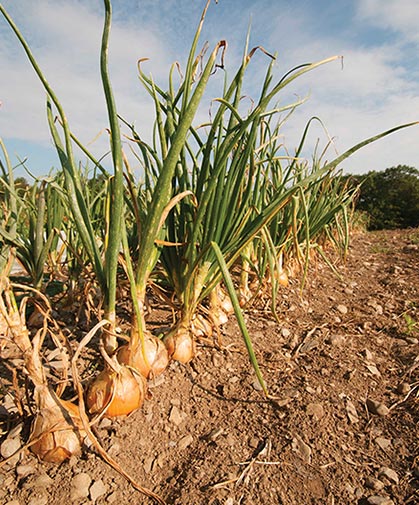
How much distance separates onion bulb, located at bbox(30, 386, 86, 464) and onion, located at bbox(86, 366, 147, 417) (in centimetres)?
7

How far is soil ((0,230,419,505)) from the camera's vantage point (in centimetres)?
69

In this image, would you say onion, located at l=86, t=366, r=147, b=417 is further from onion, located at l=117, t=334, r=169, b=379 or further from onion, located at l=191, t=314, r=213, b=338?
onion, located at l=191, t=314, r=213, b=338

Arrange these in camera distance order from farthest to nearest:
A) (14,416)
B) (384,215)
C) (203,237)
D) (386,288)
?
(384,215), (386,288), (203,237), (14,416)

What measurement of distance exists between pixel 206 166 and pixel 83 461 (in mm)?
848

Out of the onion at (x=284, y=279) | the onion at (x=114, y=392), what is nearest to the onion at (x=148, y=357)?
the onion at (x=114, y=392)

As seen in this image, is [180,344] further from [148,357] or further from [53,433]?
[53,433]

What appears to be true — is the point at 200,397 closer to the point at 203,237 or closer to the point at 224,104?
the point at 203,237

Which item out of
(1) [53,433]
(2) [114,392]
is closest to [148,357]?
(2) [114,392]

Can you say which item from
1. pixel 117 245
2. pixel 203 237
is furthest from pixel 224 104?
pixel 117 245

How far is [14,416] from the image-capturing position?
0.82 m

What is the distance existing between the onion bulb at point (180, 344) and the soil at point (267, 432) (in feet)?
0.11

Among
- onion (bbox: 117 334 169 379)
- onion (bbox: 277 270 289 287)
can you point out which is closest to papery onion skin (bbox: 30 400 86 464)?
onion (bbox: 117 334 169 379)

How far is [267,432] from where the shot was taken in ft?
2.75

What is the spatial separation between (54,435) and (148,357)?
28 centimetres
